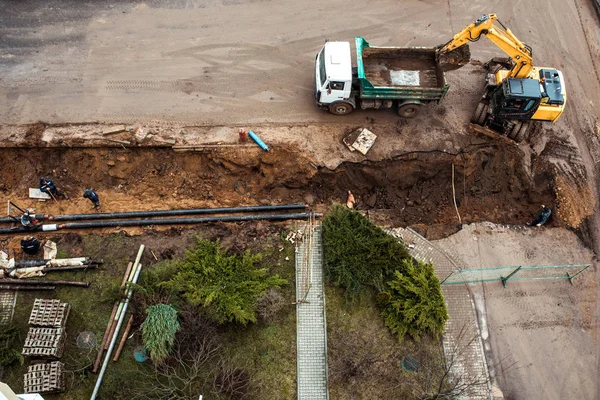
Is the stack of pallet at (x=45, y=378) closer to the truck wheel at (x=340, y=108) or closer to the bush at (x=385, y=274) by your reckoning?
the bush at (x=385, y=274)

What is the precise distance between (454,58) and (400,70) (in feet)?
6.34

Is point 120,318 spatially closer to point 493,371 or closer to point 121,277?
point 121,277

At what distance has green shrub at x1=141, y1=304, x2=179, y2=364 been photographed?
469 inches

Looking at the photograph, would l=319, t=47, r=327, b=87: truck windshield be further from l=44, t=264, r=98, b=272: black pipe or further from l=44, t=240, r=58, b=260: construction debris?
l=44, t=240, r=58, b=260: construction debris

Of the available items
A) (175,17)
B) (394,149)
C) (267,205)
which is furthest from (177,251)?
(175,17)

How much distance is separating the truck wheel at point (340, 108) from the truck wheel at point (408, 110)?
1.79 m

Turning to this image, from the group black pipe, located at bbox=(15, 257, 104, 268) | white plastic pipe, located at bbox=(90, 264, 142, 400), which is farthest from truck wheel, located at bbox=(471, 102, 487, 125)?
black pipe, located at bbox=(15, 257, 104, 268)

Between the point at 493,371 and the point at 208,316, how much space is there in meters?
8.52

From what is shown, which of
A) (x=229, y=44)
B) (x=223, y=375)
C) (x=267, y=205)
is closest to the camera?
(x=223, y=375)

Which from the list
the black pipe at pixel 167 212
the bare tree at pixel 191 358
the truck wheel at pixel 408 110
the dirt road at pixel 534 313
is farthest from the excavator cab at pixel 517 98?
the bare tree at pixel 191 358

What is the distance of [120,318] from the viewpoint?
12922 millimetres

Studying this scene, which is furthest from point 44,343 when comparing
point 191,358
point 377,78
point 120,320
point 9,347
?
point 377,78

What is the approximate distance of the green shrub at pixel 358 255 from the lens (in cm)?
1341

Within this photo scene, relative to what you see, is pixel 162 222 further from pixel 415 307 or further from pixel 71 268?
pixel 415 307
